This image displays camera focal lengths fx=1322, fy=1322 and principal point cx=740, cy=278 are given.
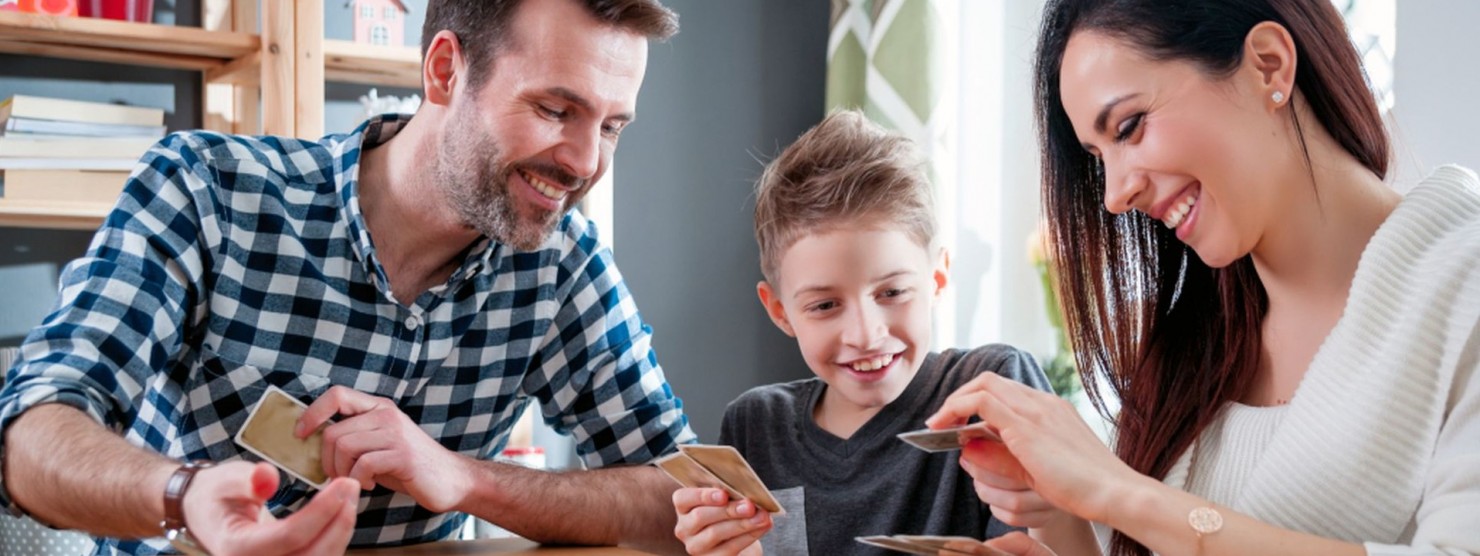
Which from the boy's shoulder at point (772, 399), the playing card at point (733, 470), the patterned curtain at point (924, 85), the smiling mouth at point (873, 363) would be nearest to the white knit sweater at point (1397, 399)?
the playing card at point (733, 470)

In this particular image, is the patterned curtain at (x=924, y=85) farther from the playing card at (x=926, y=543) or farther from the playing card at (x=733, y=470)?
the playing card at (x=926, y=543)

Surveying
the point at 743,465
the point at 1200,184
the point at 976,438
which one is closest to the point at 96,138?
the point at 743,465

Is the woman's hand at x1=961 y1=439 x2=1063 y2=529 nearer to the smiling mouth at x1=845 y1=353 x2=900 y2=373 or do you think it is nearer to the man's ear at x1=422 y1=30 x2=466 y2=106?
the smiling mouth at x1=845 y1=353 x2=900 y2=373

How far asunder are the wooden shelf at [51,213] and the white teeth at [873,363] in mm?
1908

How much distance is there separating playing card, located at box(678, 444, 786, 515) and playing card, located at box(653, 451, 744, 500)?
11 millimetres

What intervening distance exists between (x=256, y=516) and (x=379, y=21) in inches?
97.1

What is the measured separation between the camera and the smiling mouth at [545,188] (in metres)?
2.09

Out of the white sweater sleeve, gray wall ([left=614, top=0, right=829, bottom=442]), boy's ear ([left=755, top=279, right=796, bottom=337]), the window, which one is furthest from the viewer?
gray wall ([left=614, top=0, right=829, bottom=442])

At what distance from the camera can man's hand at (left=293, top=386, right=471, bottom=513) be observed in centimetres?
168

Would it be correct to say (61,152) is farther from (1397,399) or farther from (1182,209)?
(1397,399)

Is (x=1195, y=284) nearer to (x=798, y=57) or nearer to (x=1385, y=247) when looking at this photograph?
(x=1385, y=247)

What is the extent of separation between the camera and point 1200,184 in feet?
4.76

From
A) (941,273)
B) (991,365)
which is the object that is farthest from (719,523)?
(941,273)

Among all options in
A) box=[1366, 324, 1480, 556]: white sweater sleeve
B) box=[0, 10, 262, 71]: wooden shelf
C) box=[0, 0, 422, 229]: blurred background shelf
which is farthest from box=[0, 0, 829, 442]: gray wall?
box=[1366, 324, 1480, 556]: white sweater sleeve
